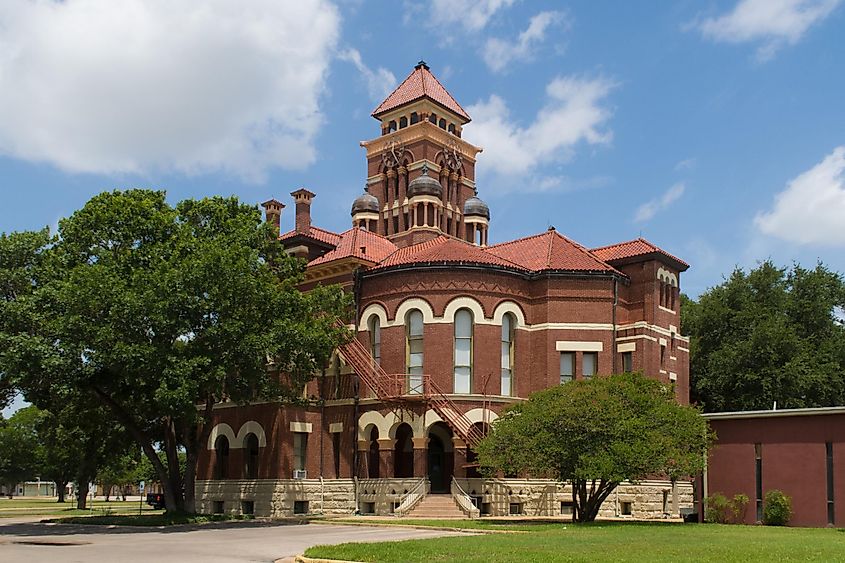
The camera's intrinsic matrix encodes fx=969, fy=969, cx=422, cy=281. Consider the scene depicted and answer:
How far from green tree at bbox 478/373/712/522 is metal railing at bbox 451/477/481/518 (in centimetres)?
331

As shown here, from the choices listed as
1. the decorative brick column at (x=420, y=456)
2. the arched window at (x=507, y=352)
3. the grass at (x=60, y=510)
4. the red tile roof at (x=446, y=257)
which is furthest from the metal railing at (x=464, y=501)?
the grass at (x=60, y=510)

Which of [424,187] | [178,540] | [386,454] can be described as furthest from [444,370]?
[178,540]

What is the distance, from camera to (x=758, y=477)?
112ft

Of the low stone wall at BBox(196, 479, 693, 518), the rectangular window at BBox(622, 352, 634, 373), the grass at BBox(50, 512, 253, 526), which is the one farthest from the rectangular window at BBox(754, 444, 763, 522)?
the grass at BBox(50, 512, 253, 526)

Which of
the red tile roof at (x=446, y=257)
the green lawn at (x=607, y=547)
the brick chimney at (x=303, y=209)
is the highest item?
the brick chimney at (x=303, y=209)

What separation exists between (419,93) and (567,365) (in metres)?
21.3

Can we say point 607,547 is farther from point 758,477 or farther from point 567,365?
point 567,365

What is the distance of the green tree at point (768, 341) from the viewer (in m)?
51.8

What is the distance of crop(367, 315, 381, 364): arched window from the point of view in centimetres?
4069

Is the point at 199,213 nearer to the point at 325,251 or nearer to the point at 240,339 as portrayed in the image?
the point at 240,339

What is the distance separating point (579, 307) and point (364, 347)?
9.21 metres

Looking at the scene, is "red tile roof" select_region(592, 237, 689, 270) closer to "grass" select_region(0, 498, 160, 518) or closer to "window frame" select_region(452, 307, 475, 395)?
"window frame" select_region(452, 307, 475, 395)

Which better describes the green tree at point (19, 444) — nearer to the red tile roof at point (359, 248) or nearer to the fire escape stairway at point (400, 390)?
the red tile roof at point (359, 248)

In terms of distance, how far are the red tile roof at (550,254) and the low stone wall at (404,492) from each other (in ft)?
30.0
